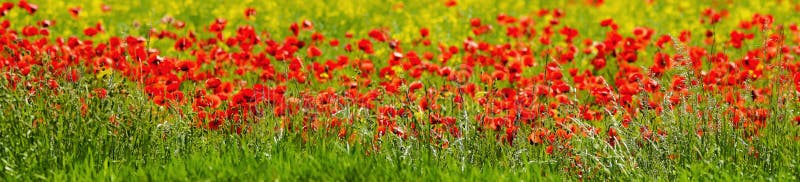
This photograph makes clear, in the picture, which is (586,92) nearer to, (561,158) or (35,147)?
(561,158)

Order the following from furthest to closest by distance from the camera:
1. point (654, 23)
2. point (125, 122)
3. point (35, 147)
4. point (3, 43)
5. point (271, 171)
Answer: point (654, 23), point (3, 43), point (125, 122), point (35, 147), point (271, 171)

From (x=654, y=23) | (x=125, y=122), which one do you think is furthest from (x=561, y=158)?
(x=654, y=23)

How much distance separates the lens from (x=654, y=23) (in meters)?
8.37

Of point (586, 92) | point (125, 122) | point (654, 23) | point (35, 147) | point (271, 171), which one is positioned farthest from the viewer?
point (654, 23)

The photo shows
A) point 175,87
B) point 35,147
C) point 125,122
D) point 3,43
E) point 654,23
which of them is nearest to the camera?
point 35,147

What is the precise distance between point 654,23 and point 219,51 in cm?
340

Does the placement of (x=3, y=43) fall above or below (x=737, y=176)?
above

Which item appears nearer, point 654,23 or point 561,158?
point 561,158

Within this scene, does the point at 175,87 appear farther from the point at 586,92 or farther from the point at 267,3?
the point at 267,3

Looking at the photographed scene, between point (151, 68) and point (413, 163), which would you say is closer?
point (413, 163)

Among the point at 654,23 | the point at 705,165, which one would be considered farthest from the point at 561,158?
the point at 654,23

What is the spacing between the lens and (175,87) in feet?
15.1

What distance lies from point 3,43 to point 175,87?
126cm

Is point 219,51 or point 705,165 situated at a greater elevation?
point 219,51
